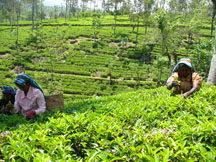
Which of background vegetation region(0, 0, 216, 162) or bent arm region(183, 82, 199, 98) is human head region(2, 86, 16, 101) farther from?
bent arm region(183, 82, 199, 98)

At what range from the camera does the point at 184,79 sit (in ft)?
12.8

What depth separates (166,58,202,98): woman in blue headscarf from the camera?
369cm

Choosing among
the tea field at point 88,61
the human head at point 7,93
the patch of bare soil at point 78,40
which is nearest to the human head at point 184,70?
the human head at point 7,93

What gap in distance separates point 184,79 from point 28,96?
3165 millimetres

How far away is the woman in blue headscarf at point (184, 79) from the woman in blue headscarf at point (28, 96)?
2595mm

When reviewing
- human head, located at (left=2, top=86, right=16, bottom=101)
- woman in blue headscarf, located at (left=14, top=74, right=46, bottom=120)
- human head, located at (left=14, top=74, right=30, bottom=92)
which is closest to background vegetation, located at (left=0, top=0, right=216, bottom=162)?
woman in blue headscarf, located at (left=14, top=74, right=46, bottom=120)

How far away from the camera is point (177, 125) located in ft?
7.14

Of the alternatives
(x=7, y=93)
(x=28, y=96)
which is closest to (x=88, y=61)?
(x=7, y=93)

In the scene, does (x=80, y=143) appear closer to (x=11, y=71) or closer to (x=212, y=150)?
(x=212, y=150)

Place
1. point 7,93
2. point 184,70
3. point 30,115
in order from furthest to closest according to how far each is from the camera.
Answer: point 7,93
point 184,70
point 30,115

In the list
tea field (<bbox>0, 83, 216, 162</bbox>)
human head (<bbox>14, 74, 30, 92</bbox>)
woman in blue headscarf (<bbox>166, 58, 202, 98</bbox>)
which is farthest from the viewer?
woman in blue headscarf (<bbox>166, 58, 202, 98</bbox>)

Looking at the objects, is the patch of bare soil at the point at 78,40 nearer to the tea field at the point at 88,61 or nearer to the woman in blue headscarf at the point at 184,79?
the tea field at the point at 88,61

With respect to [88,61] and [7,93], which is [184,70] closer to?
[7,93]

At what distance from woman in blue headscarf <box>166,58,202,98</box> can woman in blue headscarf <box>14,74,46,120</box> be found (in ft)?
8.51
